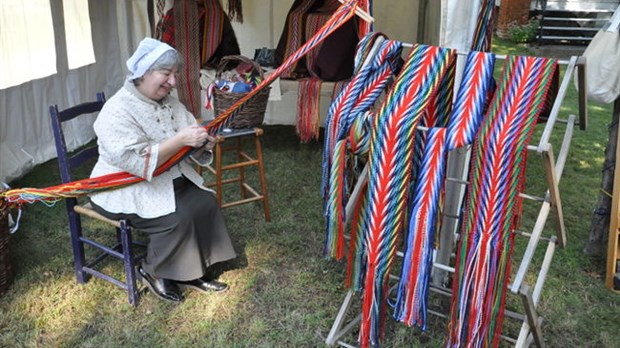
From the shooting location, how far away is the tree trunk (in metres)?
2.71

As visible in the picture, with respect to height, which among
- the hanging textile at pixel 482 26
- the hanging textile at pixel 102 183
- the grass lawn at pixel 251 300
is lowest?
the grass lawn at pixel 251 300

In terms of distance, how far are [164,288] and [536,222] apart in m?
1.67

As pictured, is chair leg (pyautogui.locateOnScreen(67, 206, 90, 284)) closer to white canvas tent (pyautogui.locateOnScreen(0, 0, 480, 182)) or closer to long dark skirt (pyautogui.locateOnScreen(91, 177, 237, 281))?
long dark skirt (pyautogui.locateOnScreen(91, 177, 237, 281))

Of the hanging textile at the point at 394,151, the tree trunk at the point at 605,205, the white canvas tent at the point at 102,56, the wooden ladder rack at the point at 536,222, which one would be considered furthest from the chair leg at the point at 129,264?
the tree trunk at the point at 605,205

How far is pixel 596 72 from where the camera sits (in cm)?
239

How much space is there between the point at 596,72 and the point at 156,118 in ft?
6.29

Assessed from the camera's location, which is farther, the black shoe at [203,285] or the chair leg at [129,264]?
the black shoe at [203,285]

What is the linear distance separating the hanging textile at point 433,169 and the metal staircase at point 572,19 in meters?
8.54

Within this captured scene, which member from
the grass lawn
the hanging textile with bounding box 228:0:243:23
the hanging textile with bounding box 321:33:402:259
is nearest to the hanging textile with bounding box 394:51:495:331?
the hanging textile with bounding box 321:33:402:259

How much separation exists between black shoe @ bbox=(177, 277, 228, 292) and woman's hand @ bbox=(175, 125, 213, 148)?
2.38ft

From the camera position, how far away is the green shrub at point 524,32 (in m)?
9.76

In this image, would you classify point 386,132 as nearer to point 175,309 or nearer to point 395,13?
point 175,309

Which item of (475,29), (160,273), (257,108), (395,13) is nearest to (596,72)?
(475,29)

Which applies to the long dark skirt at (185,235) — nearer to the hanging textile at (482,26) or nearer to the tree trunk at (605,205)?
the hanging textile at (482,26)
